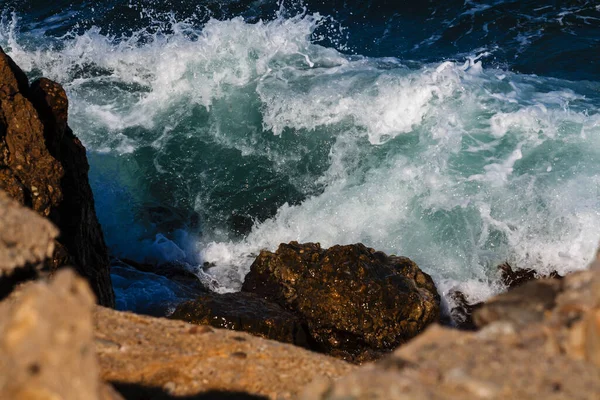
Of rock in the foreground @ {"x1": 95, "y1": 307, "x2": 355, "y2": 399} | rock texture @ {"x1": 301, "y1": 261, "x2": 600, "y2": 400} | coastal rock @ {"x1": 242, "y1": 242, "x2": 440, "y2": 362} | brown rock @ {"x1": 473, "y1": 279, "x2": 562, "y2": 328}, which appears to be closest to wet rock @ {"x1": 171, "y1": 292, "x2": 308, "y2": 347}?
coastal rock @ {"x1": 242, "y1": 242, "x2": 440, "y2": 362}

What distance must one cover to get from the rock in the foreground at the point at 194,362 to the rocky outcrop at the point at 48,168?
2.02m

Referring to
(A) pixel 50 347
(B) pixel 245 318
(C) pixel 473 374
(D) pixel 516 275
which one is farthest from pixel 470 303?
(A) pixel 50 347

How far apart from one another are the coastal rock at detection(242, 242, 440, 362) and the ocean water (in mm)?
1215

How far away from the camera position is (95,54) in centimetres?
1457

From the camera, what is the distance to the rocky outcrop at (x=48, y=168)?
21.6 ft

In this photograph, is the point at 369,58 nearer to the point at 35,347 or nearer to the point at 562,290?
the point at 562,290

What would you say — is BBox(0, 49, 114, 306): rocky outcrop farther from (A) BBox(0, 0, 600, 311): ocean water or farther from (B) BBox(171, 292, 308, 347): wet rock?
(A) BBox(0, 0, 600, 311): ocean water

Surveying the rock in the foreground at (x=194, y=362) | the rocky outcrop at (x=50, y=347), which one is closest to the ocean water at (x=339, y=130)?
the rock in the foreground at (x=194, y=362)

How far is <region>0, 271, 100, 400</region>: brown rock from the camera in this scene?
87.6 inches

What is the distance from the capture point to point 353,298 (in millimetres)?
7465

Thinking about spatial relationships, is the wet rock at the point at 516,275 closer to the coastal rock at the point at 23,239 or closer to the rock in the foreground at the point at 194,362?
the rock in the foreground at the point at 194,362

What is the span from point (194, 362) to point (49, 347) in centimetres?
186

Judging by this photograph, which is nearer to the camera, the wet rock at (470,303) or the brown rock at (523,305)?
the brown rock at (523,305)

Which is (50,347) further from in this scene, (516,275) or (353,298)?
(516,275)
